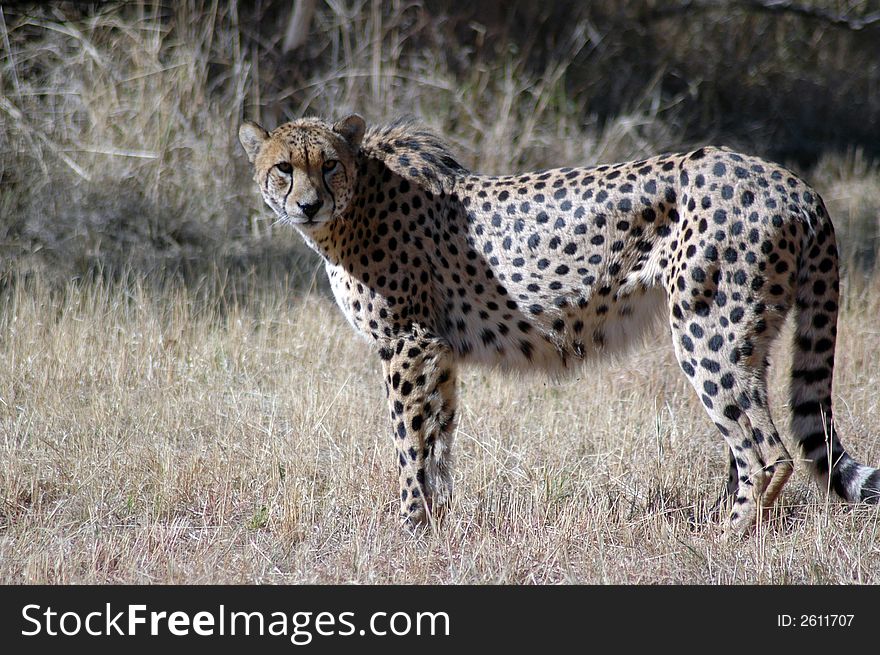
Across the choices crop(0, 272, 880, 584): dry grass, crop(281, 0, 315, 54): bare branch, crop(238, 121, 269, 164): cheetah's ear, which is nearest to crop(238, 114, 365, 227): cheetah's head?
crop(238, 121, 269, 164): cheetah's ear

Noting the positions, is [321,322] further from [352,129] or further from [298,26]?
[298,26]

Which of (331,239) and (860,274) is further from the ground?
(331,239)

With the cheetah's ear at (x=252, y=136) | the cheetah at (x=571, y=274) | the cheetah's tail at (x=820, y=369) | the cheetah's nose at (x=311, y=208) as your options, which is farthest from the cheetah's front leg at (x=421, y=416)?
the cheetah's tail at (x=820, y=369)

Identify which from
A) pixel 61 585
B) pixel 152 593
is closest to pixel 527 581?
pixel 152 593

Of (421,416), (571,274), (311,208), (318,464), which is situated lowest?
(318,464)

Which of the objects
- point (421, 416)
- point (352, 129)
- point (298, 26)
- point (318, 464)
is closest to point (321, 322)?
point (318, 464)

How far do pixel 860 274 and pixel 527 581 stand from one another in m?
4.42

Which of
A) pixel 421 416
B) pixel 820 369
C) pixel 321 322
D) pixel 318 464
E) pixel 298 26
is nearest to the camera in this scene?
pixel 820 369

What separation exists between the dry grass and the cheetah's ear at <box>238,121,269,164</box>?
1.21 metres

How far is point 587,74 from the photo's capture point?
33.4 ft

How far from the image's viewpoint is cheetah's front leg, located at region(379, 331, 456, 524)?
14.3 feet

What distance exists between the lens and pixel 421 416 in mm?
4367

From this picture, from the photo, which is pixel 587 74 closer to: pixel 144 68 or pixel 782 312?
pixel 144 68

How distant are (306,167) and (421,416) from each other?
1.04 meters
